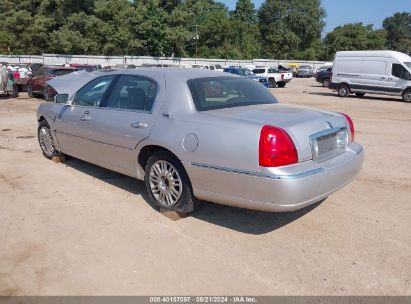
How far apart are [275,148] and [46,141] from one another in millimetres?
4612

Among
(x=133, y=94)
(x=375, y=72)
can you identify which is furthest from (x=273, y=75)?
(x=133, y=94)

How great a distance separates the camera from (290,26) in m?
86.4

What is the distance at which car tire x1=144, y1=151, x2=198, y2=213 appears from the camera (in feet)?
14.4

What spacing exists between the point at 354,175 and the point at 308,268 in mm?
1421

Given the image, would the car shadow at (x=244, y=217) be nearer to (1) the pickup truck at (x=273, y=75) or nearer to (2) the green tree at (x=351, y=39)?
(1) the pickup truck at (x=273, y=75)

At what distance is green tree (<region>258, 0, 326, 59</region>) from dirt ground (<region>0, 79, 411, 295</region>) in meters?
80.1

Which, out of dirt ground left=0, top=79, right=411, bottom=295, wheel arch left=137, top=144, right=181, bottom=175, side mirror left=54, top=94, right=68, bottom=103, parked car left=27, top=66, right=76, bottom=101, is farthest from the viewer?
parked car left=27, top=66, right=76, bottom=101

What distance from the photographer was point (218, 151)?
12.8 feet

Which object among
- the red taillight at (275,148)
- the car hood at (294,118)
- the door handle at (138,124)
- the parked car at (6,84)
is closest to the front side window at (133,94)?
the door handle at (138,124)

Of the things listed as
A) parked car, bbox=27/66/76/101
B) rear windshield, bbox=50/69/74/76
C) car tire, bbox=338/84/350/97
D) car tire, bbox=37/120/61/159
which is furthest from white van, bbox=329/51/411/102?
car tire, bbox=37/120/61/159

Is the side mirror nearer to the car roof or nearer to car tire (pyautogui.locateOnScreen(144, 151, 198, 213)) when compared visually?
the car roof

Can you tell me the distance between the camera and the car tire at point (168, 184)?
438 centimetres

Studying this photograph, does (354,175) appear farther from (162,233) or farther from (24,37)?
(24,37)

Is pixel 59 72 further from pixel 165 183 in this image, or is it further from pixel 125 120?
pixel 165 183
